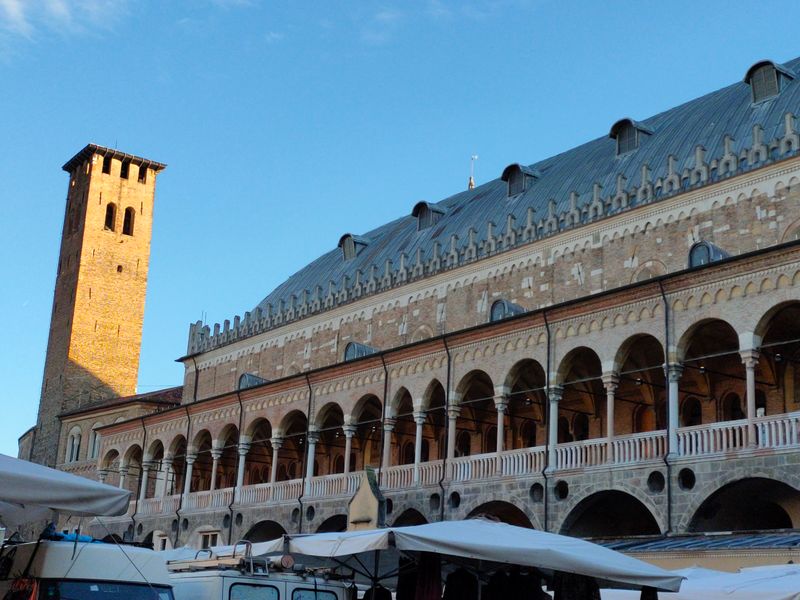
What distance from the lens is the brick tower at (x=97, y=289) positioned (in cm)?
5512

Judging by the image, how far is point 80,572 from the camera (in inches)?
374

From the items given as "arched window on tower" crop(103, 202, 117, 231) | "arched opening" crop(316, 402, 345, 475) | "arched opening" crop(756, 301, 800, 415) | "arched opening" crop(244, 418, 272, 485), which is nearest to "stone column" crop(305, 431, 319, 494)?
"arched opening" crop(316, 402, 345, 475)

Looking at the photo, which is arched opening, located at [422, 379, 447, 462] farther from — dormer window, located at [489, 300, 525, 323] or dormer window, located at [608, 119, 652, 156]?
dormer window, located at [608, 119, 652, 156]

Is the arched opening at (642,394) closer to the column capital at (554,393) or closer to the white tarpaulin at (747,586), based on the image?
the column capital at (554,393)

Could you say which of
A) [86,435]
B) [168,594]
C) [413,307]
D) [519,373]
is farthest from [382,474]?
[86,435]

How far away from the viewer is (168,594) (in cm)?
1005

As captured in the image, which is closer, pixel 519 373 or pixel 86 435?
pixel 519 373

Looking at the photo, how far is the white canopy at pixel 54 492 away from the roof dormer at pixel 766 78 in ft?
79.5

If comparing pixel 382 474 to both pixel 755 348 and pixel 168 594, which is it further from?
pixel 168 594

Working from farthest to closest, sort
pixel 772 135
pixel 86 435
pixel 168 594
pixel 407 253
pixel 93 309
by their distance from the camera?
pixel 93 309 < pixel 86 435 < pixel 407 253 < pixel 772 135 < pixel 168 594

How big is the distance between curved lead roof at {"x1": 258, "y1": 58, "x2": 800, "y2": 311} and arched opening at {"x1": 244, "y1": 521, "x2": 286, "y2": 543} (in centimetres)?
950

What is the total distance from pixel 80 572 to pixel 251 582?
69.2 inches

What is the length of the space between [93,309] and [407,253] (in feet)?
75.9

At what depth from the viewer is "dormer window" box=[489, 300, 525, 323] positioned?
31547mm
